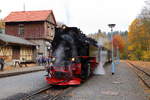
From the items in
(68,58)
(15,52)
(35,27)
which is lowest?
(68,58)

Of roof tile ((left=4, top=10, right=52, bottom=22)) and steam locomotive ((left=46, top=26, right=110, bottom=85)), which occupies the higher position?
roof tile ((left=4, top=10, right=52, bottom=22))

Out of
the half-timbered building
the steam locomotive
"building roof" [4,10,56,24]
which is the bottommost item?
the steam locomotive

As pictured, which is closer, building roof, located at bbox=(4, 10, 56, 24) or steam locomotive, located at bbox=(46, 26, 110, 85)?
steam locomotive, located at bbox=(46, 26, 110, 85)

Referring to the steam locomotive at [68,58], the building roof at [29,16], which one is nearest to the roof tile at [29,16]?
the building roof at [29,16]

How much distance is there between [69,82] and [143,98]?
388 centimetres

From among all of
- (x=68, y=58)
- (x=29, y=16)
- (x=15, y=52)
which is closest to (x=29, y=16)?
(x=29, y=16)

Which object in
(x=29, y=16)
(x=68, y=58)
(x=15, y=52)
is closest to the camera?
(x=68, y=58)

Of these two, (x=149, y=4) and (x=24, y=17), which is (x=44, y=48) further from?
(x=149, y=4)

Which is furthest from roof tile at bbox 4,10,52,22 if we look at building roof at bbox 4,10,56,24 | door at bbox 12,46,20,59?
door at bbox 12,46,20,59

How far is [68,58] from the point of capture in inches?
443

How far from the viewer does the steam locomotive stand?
10656mm

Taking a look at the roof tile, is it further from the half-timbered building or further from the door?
the door

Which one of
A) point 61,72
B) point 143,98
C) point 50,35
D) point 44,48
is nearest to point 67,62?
point 61,72

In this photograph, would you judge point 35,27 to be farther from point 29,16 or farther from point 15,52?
point 15,52
